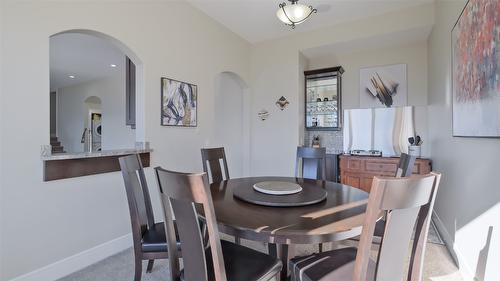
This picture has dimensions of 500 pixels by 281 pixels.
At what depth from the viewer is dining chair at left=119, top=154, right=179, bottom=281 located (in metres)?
1.65

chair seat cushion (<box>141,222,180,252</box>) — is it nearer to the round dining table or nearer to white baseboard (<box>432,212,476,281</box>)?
the round dining table

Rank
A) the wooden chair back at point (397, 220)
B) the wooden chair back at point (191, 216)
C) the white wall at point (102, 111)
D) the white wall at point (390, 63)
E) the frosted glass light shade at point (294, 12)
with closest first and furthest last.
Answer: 1. the wooden chair back at point (397, 220)
2. the wooden chair back at point (191, 216)
3. the frosted glass light shade at point (294, 12)
4. the white wall at point (390, 63)
5. the white wall at point (102, 111)

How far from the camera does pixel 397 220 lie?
103 cm

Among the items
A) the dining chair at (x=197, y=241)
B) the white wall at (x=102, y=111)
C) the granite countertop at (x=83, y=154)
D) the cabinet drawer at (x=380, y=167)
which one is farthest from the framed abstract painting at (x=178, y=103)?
the white wall at (x=102, y=111)

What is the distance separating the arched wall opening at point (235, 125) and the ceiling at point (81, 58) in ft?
6.91

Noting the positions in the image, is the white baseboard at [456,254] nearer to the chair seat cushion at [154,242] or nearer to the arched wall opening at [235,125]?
the chair seat cushion at [154,242]

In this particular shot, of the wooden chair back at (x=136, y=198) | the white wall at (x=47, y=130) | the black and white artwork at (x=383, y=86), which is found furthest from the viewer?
the black and white artwork at (x=383, y=86)

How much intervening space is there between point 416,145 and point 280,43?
9.27 feet

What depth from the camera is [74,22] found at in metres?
2.12

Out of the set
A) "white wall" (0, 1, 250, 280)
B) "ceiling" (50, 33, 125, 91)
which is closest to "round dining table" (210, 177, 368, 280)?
"white wall" (0, 1, 250, 280)

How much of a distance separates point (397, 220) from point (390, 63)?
13.2 feet

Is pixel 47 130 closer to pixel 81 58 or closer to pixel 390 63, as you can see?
pixel 81 58

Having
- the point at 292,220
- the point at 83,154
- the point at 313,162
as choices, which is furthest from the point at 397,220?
the point at 83,154

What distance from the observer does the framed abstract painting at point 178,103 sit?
9.66 feet
